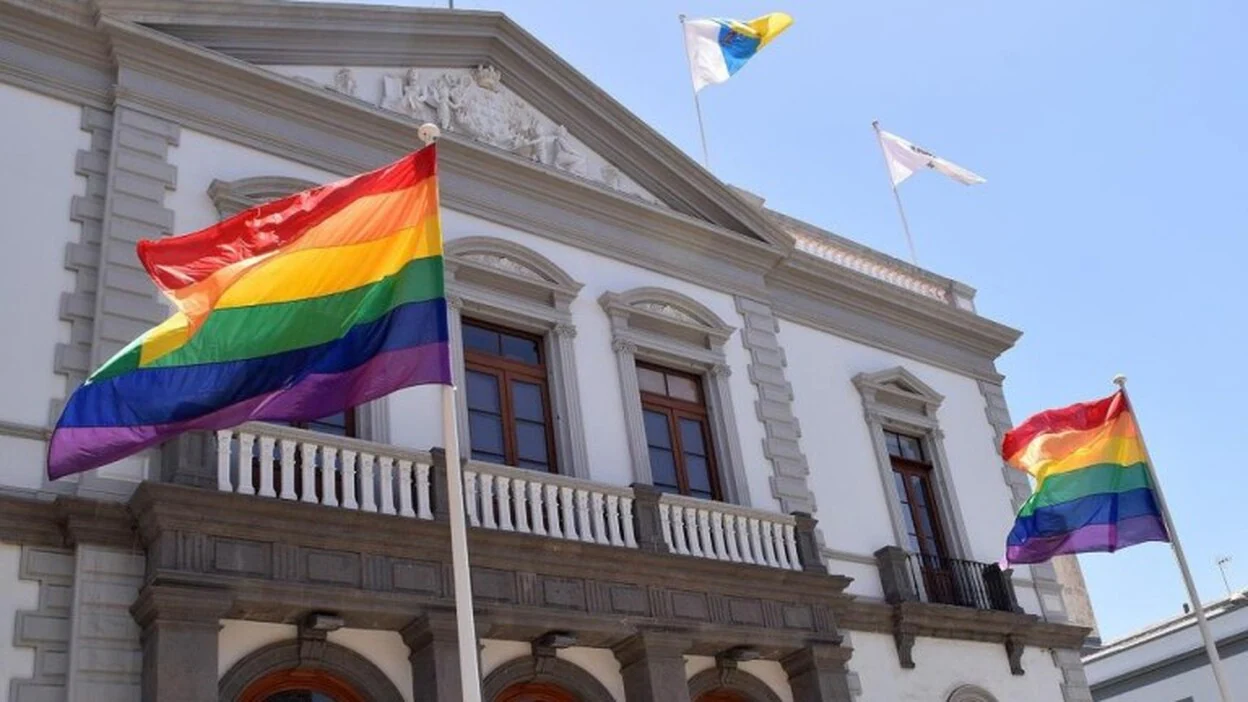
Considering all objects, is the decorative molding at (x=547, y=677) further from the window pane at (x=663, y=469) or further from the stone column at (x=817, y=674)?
the window pane at (x=663, y=469)

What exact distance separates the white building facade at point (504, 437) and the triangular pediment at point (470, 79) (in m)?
0.04

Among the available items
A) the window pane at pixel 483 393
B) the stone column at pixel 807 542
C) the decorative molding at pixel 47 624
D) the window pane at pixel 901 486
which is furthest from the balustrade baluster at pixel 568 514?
the window pane at pixel 901 486

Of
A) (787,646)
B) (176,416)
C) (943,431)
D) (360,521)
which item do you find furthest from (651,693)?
(943,431)

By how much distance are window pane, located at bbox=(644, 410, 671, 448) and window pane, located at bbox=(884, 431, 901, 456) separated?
3.77m

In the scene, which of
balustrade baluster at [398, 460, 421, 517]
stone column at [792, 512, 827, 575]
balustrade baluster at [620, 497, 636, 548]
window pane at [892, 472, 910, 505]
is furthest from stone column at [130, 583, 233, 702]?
window pane at [892, 472, 910, 505]

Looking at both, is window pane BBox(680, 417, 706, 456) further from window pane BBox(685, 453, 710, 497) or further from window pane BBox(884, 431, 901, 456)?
window pane BBox(884, 431, 901, 456)

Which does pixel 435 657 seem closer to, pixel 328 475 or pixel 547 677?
pixel 547 677

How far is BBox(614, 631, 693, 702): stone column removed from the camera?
11.8 meters

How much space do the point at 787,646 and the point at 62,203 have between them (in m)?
7.70

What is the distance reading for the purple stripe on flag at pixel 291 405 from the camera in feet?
25.5

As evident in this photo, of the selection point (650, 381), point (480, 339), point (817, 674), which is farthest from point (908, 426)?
point (480, 339)

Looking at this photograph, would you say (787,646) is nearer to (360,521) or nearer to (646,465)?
(646,465)

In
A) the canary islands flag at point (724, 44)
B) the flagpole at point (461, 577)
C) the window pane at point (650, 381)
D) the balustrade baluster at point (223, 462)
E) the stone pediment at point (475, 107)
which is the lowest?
the flagpole at point (461, 577)

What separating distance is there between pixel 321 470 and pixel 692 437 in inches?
192
